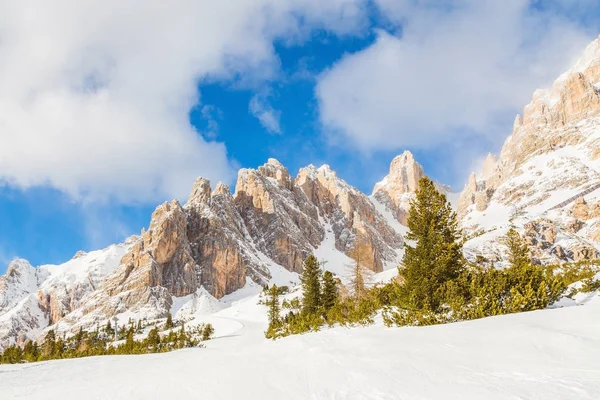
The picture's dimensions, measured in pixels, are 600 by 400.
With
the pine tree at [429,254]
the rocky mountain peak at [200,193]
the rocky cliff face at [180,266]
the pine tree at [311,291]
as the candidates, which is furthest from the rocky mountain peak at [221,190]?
the pine tree at [429,254]

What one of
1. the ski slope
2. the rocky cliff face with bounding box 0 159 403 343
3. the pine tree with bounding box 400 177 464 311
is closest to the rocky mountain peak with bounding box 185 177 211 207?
the rocky cliff face with bounding box 0 159 403 343

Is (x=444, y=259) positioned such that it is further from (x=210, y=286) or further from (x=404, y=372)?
(x=210, y=286)

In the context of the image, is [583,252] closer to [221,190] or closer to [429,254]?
[429,254]

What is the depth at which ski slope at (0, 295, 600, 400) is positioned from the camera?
592 centimetres

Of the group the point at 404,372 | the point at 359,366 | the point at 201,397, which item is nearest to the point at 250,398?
the point at 201,397

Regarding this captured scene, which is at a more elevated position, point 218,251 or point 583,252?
point 218,251

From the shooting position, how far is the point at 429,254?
17.6m

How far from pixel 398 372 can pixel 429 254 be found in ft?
38.2

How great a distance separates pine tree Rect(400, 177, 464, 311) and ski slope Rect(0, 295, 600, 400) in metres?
5.33

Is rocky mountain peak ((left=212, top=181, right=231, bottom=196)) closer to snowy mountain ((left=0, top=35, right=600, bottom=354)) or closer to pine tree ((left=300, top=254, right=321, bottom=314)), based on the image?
snowy mountain ((left=0, top=35, right=600, bottom=354))

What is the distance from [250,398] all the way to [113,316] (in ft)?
421

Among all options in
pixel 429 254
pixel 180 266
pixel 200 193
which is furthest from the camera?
pixel 200 193

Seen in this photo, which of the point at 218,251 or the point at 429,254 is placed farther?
the point at 218,251

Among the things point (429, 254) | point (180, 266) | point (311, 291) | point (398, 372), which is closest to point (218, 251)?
point (180, 266)
